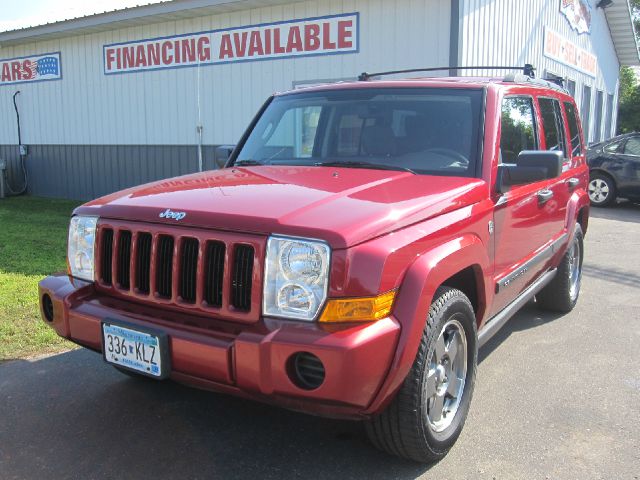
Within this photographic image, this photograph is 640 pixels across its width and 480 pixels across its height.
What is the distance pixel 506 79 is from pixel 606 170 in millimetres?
9322

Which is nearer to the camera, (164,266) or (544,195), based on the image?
(164,266)

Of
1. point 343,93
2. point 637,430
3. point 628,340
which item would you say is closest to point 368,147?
point 343,93

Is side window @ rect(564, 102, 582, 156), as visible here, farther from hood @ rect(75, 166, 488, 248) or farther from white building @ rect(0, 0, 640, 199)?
white building @ rect(0, 0, 640, 199)

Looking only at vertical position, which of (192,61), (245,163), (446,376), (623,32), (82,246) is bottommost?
(446,376)

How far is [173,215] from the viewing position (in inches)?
106

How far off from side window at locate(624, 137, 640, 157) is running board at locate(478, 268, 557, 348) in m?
8.52

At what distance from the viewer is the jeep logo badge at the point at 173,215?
2.66m

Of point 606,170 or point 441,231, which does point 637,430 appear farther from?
point 606,170

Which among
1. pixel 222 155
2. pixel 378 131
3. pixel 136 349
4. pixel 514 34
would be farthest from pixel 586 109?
pixel 136 349

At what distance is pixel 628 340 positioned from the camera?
463 cm

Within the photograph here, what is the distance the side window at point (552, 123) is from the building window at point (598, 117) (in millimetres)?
17280

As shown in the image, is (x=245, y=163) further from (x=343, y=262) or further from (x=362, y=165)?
(x=343, y=262)

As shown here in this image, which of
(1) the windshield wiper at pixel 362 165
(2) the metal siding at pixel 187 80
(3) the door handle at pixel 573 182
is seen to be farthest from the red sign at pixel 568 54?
(1) the windshield wiper at pixel 362 165

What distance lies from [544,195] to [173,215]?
8.73 ft
